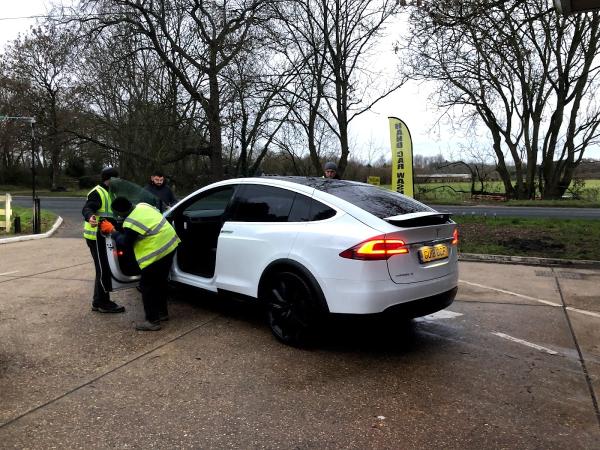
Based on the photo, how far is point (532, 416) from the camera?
326 centimetres

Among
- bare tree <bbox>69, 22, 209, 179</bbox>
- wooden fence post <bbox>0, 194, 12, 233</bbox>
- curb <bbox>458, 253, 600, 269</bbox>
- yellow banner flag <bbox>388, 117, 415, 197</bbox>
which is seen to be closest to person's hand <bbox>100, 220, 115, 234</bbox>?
curb <bbox>458, 253, 600, 269</bbox>

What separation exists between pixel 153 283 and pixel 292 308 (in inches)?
61.4

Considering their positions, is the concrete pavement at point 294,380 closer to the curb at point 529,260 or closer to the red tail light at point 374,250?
the red tail light at point 374,250

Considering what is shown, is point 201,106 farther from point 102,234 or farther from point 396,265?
point 396,265

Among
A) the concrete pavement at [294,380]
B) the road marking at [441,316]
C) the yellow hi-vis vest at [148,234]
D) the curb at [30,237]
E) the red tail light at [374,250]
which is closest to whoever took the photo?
the concrete pavement at [294,380]

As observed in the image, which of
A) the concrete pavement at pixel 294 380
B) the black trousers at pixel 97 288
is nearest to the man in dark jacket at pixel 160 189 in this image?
the black trousers at pixel 97 288

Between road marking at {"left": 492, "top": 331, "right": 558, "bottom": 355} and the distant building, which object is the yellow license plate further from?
the distant building

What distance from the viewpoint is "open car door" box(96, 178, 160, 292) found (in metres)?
5.19

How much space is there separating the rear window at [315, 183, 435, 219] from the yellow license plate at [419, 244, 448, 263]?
40 cm

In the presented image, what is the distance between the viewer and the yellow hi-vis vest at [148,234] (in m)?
4.76

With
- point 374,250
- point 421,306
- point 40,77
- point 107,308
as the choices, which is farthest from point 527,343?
point 40,77

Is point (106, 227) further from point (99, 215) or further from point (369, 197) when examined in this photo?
point (369, 197)

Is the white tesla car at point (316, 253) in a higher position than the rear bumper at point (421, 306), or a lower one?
higher

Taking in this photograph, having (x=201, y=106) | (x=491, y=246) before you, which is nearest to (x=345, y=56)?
(x=201, y=106)
